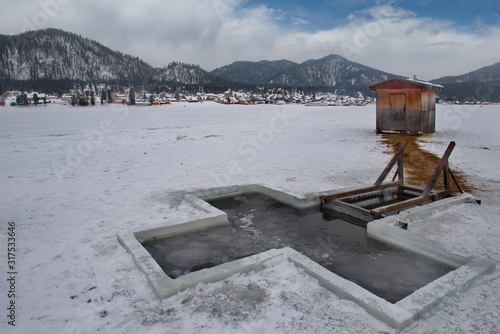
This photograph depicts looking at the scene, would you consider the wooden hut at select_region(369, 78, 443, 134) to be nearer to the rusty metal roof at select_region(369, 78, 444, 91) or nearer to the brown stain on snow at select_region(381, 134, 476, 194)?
the rusty metal roof at select_region(369, 78, 444, 91)

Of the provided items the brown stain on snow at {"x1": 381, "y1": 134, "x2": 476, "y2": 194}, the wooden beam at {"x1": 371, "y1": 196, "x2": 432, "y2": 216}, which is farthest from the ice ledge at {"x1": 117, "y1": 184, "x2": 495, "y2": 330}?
the brown stain on snow at {"x1": 381, "y1": 134, "x2": 476, "y2": 194}

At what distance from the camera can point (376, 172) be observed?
928 cm

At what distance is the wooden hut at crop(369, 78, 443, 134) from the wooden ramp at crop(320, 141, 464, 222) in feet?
39.6

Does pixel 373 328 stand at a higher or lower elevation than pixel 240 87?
lower

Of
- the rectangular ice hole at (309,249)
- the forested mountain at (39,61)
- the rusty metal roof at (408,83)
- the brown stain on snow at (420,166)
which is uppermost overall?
the forested mountain at (39,61)

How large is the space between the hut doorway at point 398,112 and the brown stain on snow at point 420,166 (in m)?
2.21

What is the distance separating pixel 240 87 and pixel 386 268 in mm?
182421

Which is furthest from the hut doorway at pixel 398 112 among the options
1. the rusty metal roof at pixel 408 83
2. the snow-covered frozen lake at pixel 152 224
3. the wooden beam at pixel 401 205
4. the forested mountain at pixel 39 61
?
the forested mountain at pixel 39 61

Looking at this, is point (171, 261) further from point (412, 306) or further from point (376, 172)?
point (376, 172)

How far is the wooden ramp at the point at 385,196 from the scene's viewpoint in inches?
224

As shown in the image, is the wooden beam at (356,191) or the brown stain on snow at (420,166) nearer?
the wooden beam at (356,191)

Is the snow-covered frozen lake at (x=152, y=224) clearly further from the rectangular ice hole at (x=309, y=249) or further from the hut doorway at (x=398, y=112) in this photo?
the hut doorway at (x=398, y=112)

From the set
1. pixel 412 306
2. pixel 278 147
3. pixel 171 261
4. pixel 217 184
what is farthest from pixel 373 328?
pixel 278 147

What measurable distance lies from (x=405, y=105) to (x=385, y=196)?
1262 cm
